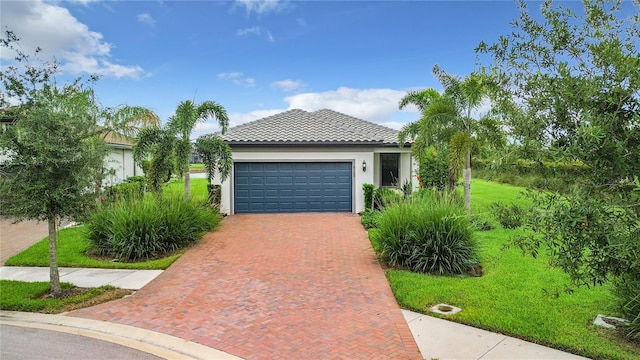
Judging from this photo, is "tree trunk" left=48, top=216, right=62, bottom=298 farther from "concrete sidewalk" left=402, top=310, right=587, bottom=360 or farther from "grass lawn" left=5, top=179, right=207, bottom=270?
"concrete sidewalk" left=402, top=310, right=587, bottom=360

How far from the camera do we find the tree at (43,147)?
726 cm

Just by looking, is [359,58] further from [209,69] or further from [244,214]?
[244,214]

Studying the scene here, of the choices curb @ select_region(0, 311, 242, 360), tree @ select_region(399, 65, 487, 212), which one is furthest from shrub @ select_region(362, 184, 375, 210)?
curb @ select_region(0, 311, 242, 360)

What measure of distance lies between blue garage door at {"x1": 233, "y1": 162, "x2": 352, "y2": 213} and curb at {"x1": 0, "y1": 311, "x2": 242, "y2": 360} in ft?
39.3

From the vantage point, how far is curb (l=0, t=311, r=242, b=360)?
5.58 metres

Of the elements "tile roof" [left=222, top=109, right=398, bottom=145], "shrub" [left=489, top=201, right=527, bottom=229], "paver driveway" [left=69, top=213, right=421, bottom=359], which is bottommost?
"paver driveway" [left=69, top=213, right=421, bottom=359]

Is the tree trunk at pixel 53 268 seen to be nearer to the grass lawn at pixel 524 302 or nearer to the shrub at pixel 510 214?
the grass lawn at pixel 524 302

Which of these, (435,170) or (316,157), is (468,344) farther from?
(435,170)

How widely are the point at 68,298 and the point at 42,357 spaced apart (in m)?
2.44

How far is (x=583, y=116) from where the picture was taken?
149 inches

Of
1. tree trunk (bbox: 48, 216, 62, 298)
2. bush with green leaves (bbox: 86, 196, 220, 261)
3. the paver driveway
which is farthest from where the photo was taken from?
bush with green leaves (bbox: 86, 196, 220, 261)

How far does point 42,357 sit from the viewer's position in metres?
5.48

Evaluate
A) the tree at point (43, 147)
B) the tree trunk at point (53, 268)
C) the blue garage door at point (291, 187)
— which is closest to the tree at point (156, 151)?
the blue garage door at point (291, 187)

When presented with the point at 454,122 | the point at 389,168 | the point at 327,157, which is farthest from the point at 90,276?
the point at 389,168
